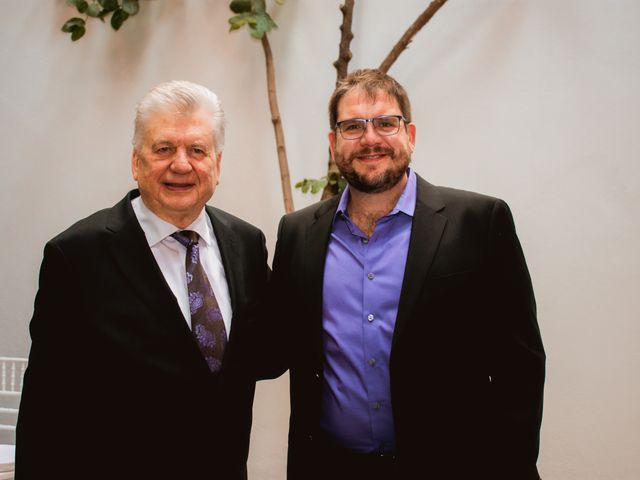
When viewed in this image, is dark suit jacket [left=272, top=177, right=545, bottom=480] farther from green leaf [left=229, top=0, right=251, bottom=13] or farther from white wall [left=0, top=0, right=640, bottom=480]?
green leaf [left=229, top=0, right=251, bottom=13]

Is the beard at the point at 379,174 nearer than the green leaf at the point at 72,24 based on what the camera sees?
Yes

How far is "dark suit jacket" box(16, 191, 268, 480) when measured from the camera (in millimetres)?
1303

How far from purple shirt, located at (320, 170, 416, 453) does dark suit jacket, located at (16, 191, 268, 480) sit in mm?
365

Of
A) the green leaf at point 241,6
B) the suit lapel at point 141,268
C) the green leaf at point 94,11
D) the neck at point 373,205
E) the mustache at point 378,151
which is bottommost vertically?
the suit lapel at point 141,268

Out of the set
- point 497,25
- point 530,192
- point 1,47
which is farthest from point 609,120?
point 1,47

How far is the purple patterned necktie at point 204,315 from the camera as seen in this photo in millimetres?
1381

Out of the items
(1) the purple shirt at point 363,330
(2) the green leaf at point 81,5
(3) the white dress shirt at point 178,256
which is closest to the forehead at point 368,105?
(1) the purple shirt at point 363,330

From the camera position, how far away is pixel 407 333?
145cm

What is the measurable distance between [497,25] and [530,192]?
74cm

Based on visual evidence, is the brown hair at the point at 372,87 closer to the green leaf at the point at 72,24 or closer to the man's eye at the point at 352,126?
the man's eye at the point at 352,126

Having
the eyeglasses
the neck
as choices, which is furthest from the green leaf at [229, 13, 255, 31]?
the neck

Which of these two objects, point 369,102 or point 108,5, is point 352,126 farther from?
point 108,5

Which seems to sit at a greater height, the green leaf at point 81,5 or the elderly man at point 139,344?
the green leaf at point 81,5

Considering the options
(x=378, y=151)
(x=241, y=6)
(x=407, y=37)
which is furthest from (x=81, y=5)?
(x=378, y=151)
